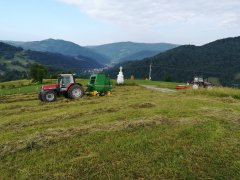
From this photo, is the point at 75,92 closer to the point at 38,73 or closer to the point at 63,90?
the point at 63,90

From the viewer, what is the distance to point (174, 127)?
12.3 meters

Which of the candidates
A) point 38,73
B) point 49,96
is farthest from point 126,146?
point 38,73

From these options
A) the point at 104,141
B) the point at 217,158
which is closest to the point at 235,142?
the point at 217,158

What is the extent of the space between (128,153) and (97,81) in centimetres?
1868

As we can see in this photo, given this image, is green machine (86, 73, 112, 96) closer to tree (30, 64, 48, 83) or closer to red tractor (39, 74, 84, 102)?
red tractor (39, 74, 84, 102)

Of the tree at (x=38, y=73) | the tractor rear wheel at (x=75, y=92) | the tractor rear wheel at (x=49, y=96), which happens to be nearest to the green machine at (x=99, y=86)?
the tractor rear wheel at (x=75, y=92)

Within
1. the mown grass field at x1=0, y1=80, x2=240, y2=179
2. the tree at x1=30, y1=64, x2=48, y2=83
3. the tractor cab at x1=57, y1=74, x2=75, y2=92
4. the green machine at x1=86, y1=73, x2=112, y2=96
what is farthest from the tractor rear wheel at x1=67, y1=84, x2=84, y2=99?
the tree at x1=30, y1=64, x2=48, y2=83

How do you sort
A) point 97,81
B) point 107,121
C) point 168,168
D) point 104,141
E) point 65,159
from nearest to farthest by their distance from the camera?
point 168,168 < point 65,159 < point 104,141 < point 107,121 < point 97,81

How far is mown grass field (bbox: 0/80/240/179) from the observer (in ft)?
28.9

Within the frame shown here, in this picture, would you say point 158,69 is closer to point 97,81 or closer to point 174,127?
point 97,81

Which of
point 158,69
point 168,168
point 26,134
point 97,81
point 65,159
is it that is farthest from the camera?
point 158,69

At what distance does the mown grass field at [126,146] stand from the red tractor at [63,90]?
10.5 metres

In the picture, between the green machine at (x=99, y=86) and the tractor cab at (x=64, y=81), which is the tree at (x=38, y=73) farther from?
the tractor cab at (x=64, y=81)

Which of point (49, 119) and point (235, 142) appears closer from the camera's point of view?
point (235, 142)
